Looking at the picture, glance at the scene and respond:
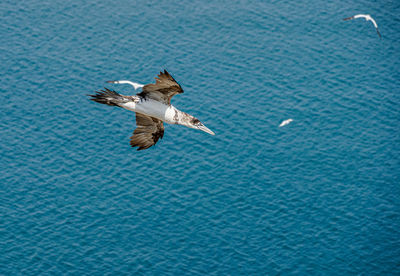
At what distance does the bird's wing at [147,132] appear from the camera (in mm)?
43156

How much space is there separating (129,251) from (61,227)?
890cm

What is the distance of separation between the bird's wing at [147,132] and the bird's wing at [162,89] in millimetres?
→ 3854

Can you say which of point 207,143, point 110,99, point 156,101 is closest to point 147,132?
point 156,101

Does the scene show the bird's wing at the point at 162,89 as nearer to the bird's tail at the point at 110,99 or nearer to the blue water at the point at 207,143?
the bird's tail at the point at 110,99

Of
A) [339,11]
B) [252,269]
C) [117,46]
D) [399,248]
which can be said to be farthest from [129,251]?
[339,11]

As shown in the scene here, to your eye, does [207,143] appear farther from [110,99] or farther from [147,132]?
[110,99]

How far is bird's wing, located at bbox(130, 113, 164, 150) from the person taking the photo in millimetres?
43156

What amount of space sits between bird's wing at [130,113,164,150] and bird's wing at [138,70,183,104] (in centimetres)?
385

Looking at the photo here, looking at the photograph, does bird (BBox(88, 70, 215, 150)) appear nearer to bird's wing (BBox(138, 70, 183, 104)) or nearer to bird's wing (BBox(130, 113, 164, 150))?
bird's wing (BBox(138, 70, 183, 104))

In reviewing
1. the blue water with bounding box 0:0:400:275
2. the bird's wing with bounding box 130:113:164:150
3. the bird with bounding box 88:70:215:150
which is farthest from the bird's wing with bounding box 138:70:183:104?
the blue water with bounding box 0:0:400:275

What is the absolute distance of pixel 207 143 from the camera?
9050cm

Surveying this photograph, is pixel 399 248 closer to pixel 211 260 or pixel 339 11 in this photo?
pixel 211 260

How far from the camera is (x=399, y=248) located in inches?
3150

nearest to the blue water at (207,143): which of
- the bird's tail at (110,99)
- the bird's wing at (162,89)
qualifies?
the bird's wing at (162,89)
